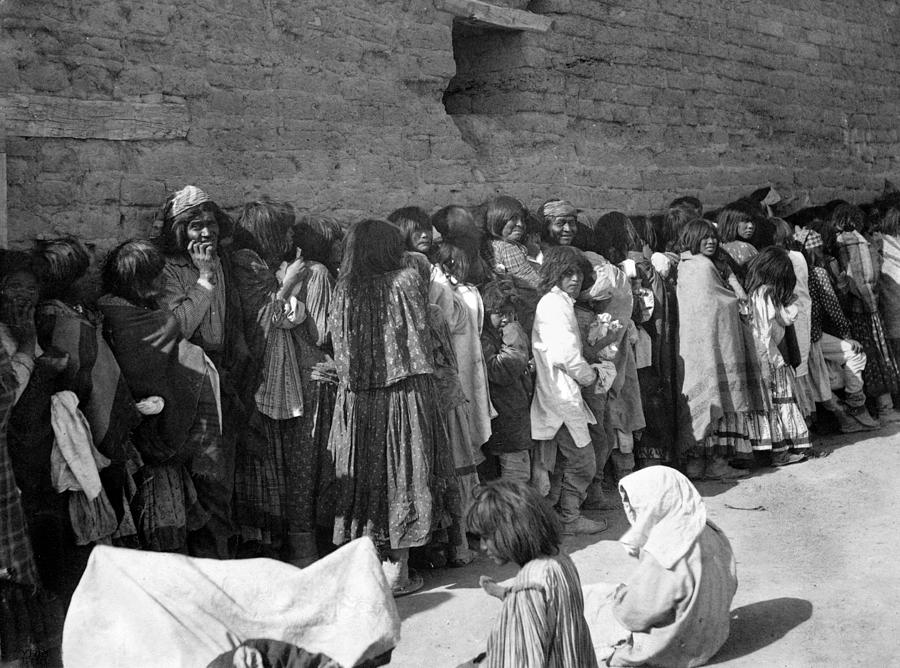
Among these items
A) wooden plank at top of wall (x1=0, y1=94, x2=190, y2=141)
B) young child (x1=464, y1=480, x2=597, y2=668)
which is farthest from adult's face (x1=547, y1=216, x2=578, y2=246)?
young child (x1=464, y1=480, x2=597, y2=668)

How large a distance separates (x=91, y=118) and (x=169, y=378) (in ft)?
4.37

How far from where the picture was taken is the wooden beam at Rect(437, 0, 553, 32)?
6.46 m

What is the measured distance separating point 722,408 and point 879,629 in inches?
94.7

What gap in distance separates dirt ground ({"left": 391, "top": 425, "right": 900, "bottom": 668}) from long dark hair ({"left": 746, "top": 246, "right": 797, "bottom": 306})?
1.19m

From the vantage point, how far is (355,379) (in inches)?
193

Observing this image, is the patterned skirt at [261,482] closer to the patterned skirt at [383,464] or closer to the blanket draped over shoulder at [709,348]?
the patterned skirt at [383,464]

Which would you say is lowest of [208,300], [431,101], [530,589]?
[530,589]

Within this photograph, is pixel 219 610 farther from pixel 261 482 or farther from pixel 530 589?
pixel 261 482

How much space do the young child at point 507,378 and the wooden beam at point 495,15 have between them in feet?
6.07

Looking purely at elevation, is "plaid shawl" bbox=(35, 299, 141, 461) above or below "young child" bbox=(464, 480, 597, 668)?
above

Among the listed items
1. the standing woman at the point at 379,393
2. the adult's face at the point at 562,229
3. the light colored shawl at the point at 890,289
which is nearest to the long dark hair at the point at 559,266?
the adult's face at the point at 562,229

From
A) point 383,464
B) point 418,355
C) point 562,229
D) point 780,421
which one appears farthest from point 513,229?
point 780,421

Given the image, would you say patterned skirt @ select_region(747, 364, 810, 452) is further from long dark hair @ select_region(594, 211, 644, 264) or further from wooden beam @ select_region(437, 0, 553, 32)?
wooden beam @ select_region(437, 0, 553, 32)

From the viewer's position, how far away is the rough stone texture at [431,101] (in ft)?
16.2
